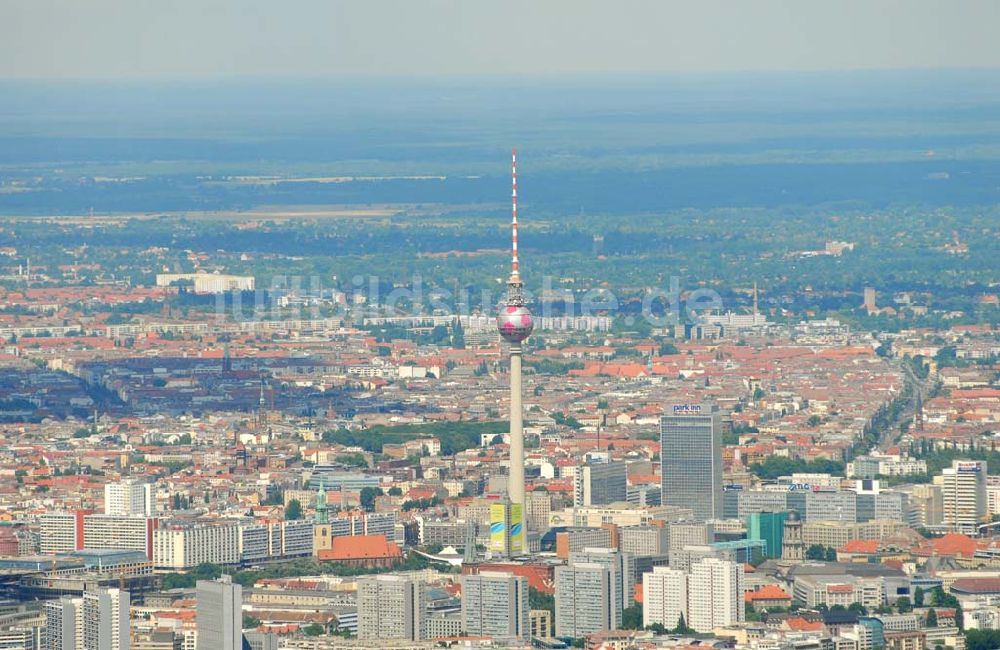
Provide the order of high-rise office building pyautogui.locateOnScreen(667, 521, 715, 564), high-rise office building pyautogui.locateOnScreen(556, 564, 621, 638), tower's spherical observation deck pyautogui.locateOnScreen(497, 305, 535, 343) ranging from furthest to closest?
1. tower's spherical observation deck pyautogui.locateOnScreen(497, 305, 535, 343)
2. high-rise office building pyautogui.locateOnScreen(667, 521, 715, 564)
3. high-rise office building pyautogui.locateOnScreen(556, 564, 621, 638)

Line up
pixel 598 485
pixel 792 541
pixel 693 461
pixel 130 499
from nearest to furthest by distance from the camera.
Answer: pixel 792 541 < pixel 130 499 < pixel 693 461 < pixel 598 485

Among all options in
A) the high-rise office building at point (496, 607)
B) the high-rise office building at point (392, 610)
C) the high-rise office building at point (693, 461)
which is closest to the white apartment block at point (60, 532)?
the high-rise office building at point (392, 610)

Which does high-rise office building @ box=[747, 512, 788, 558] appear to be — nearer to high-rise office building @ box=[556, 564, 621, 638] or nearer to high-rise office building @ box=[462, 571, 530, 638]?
high-rise office building @ box=[556, 564, 621, 638]

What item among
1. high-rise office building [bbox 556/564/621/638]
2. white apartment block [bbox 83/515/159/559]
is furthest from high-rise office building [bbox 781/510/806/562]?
white apartment block [bbox 83/515/159/559]

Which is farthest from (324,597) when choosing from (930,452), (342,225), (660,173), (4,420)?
(660,173)

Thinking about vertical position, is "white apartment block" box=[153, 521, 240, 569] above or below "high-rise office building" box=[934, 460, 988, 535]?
below

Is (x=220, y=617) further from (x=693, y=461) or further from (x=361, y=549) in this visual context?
(x=693, y=461)

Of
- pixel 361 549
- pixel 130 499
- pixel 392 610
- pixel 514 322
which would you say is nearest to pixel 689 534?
pixel 361 549
